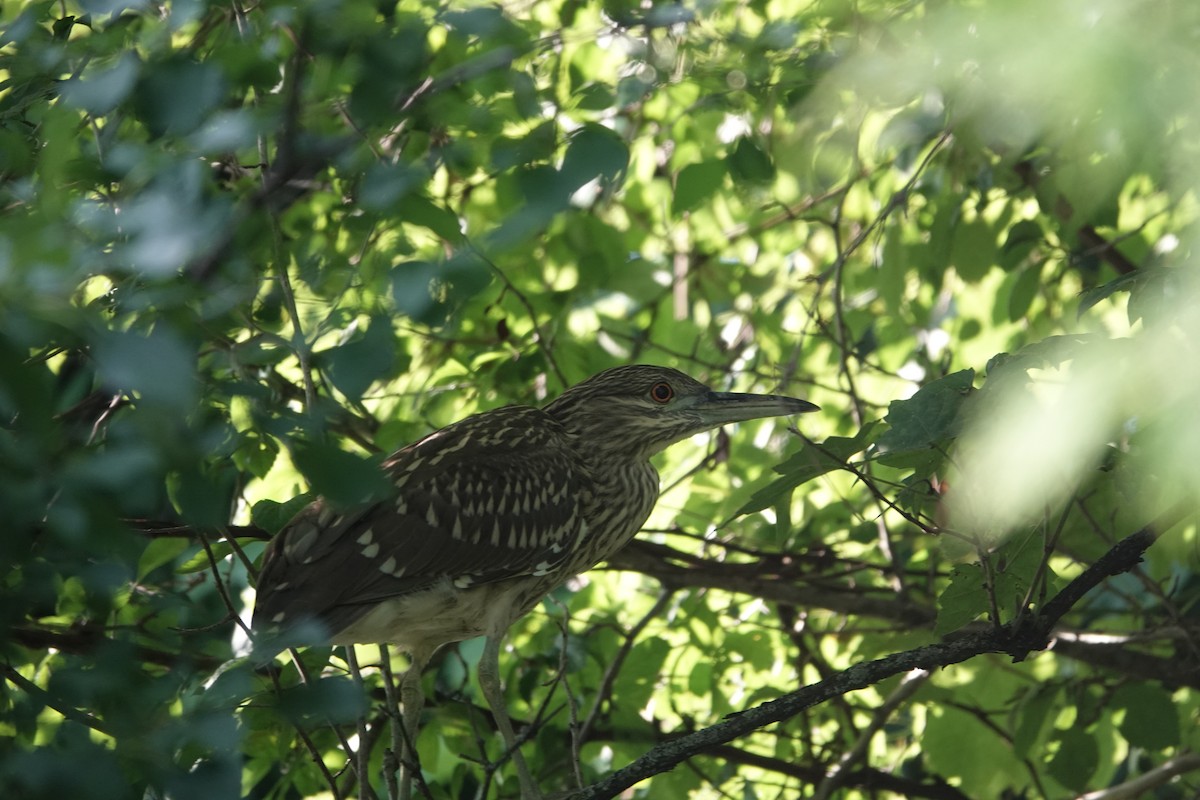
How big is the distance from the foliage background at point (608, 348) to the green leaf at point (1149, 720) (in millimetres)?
11

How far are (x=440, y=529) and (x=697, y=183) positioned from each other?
1275 millimetres

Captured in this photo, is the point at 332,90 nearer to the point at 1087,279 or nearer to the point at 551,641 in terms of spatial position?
the point at 551,641

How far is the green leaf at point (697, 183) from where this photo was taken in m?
3.65

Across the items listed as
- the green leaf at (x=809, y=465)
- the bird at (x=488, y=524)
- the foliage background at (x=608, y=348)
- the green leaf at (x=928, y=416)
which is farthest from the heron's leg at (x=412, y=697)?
the green leaf at (x=928, y=416)

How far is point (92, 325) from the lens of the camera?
1.16m

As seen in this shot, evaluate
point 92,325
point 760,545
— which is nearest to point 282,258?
point 92,325

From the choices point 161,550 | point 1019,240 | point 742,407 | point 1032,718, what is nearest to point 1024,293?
point 1019,240

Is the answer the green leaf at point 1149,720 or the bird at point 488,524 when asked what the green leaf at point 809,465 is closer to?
the bird at point 488,524

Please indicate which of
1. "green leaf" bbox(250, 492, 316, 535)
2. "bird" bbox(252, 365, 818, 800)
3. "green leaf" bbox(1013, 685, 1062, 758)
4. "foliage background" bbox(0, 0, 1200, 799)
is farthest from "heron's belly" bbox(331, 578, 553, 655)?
"green leaf" bbox(1013, 685, 1062, 758)

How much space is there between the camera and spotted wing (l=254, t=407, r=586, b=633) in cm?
313

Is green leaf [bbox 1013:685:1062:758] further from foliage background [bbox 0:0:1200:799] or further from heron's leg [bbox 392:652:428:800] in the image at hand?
heron's leg [bbox 392:652:428:800]

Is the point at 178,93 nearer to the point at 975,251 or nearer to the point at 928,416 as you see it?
the point at 928,416

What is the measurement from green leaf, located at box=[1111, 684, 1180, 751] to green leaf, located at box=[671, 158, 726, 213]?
73.4 inches

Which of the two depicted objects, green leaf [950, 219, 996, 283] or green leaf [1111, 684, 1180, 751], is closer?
green leaf [1111, 684, 1180, 751]
